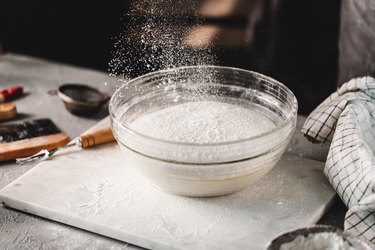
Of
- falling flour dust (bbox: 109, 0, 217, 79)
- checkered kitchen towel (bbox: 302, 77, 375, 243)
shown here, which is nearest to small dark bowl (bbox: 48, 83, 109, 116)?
falling flour dust (bbox: 109, 0, 217, 79)

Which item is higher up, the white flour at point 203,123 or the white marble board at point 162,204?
the white flour at point 203,123

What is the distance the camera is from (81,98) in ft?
4.50

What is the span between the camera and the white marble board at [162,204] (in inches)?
36.3

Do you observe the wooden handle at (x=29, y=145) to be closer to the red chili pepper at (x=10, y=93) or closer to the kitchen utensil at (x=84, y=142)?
the kitchen utensil at (x=84, y=142)

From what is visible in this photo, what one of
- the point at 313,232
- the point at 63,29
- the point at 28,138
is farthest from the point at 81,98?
the point at 313,232

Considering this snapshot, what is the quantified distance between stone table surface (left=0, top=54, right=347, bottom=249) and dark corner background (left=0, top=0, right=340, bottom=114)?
5.2 inches

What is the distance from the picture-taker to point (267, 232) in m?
0.93

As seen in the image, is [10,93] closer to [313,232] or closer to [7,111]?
[7,111]

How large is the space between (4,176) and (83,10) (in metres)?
0.67

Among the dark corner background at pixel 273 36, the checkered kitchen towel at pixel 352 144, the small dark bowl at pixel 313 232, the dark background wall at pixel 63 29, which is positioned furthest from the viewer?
the dark background wall at pixel 63 29

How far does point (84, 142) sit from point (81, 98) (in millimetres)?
228

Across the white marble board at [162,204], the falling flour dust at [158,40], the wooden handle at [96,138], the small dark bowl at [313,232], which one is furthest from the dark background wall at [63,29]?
the small dark bowl at [313,232]

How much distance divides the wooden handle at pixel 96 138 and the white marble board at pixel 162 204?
43 millimetres

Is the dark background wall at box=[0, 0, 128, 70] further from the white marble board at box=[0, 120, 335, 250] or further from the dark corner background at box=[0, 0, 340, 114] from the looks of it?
the white marble board at box=[0, 120, 335, 250]
